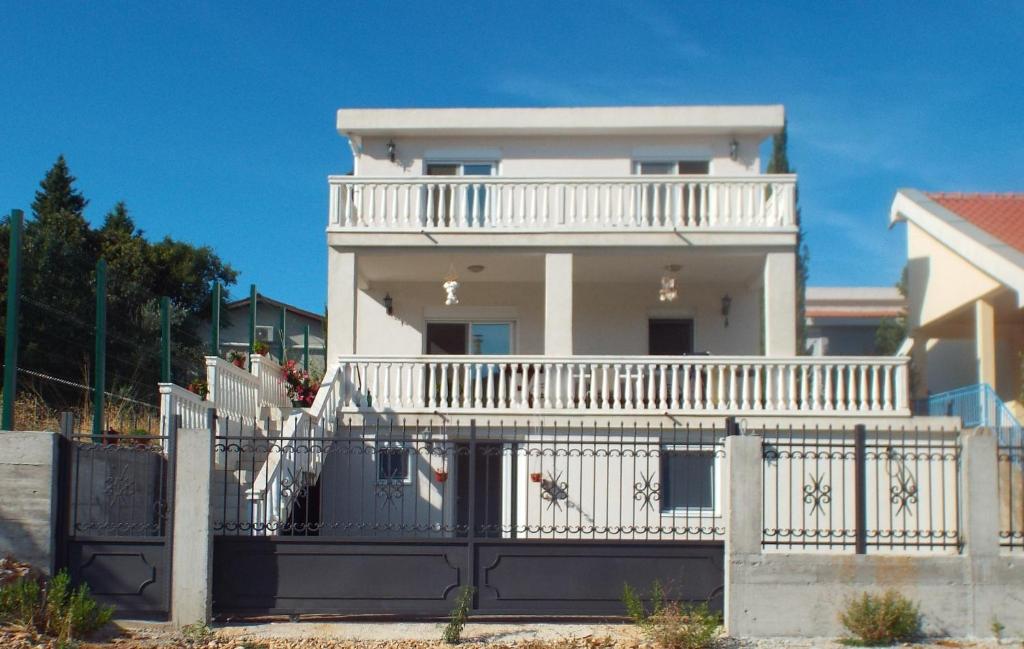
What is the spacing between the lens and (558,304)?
17.6 m

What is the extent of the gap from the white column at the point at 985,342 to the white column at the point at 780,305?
11.0 ft

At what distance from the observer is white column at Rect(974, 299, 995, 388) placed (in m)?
17.9

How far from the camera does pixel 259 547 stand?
10.8 metres

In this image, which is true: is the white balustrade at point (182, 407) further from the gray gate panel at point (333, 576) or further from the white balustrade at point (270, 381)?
the white balustrade at point (270, 381)

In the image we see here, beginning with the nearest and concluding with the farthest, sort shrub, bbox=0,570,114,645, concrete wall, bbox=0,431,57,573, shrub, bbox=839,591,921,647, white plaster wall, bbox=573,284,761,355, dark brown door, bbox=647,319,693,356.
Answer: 1. shrub, bbox=0,570,114,645
2. shrub, bbox=839,591,921,647
3. concrete wall, bbox=0,431,57,573
4. white plaster wall, bbox=573,284,761,355
5. dark brown door, bbox=647,319,693,356

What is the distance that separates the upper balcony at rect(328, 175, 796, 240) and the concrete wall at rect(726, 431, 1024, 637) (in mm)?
8089

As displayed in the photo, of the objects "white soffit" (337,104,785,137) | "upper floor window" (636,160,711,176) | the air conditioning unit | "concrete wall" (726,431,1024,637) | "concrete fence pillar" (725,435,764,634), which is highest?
"white soffit" (337,104,785,137)

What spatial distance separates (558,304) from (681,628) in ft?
26.9

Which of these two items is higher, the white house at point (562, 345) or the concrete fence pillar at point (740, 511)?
the white house at point (562, 345)

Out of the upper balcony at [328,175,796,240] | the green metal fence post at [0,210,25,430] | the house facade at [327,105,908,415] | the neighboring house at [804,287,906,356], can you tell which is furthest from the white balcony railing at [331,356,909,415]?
the neighboring house at [804,287,906,356]

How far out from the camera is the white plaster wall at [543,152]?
19594 millimetres

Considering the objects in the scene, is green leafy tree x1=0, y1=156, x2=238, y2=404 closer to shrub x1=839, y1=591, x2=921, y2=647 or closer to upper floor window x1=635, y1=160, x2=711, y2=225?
upper floor window x1=635, y1=160, x2=711, y2=225

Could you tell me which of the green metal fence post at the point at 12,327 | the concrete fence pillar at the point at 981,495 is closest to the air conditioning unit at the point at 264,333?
the green metal fence post at the point at 12,327

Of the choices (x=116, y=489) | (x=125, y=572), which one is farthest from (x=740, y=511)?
(x=116, y=489)
